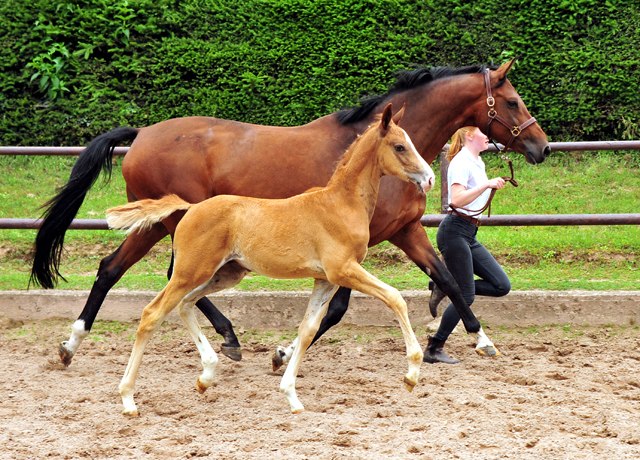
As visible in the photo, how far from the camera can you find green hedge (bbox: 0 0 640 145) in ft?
26.4

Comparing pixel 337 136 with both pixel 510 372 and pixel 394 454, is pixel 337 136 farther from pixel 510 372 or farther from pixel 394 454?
pixel 394 454

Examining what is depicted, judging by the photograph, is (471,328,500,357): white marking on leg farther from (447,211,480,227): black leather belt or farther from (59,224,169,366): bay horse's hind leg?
(59,224,169,366): bay horse's hind leg

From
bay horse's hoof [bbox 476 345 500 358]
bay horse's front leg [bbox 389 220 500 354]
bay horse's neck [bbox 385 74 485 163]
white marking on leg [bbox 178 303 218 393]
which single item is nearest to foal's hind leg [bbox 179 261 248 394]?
white marking on leg [bbox 178 303 218 393]

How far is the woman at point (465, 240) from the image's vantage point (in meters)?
4.44

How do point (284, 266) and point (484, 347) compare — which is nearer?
point (284, 266)

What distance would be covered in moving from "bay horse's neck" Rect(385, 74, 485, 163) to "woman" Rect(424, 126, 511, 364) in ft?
0.52

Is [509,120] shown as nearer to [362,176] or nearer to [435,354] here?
[362,176]

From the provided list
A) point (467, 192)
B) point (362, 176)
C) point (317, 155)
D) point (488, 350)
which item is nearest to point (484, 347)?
point (488, 350)

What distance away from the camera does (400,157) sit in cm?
359

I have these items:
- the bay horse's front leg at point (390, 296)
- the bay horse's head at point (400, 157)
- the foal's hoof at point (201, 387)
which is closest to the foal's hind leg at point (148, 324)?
the foal's hoof at point (201, 387)

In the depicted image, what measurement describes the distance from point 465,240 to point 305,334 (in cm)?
142

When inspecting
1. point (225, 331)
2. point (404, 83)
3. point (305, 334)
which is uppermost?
point (404, 83)

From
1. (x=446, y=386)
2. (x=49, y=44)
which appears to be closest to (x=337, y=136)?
(x=446, y=386)

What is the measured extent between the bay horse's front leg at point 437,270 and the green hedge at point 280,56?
13.2ft
